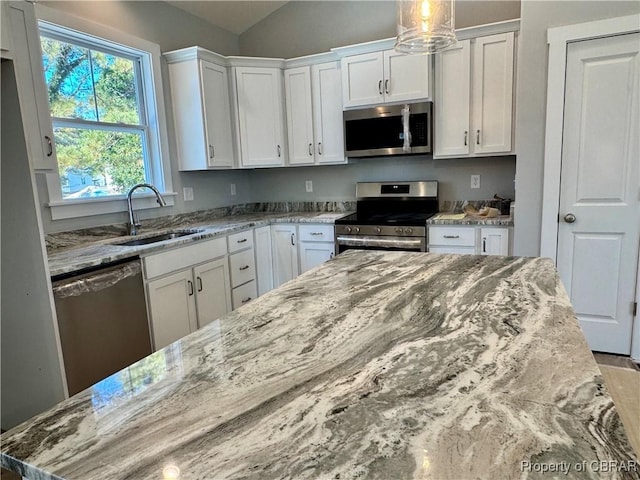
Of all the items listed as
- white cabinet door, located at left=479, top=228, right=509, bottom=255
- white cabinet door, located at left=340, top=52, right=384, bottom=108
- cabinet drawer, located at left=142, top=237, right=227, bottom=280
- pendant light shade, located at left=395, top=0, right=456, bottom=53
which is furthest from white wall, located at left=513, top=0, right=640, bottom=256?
cabinet drawer, located at left=142, top=237, right=227, bottom=280

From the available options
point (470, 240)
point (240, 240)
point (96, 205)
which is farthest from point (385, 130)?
point (96, 205)

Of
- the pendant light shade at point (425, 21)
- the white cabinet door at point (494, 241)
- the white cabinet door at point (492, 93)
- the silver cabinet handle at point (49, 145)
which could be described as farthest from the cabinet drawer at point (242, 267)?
the pendant light shade at point (425, 21)

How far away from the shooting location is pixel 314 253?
145 inches

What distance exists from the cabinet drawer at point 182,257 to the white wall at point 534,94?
2.18 meters

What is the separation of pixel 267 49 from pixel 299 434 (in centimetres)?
424

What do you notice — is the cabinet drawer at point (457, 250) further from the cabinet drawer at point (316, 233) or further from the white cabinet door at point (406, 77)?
the white cabinet door at point (406, 77)

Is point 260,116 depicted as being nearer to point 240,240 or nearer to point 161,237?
point 240,240

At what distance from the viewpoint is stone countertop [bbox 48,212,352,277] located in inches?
85.5

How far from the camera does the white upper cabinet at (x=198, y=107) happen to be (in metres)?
3.43

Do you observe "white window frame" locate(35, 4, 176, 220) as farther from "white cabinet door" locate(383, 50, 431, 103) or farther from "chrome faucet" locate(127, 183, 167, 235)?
"white cabinet door" locate(383, 50, 431, 103)

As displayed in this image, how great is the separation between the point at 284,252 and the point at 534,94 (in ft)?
7.58

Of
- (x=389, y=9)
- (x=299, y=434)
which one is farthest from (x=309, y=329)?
(x=389, y=9)

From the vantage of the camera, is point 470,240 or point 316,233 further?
A: point 316,233

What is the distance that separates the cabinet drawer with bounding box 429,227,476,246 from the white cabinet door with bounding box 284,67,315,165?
4.56 ft
